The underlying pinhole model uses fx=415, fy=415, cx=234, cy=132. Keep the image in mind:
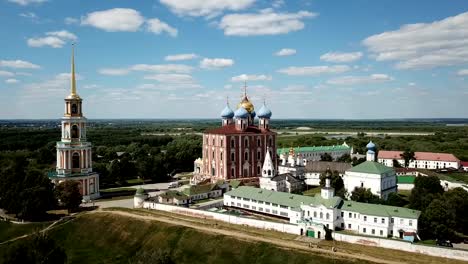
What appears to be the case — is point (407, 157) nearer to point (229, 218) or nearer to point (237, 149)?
point (237, 149)

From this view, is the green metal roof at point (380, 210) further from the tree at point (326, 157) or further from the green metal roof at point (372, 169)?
the tree at point (326, 157)

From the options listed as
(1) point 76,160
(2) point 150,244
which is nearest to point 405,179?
(2) point 150,244

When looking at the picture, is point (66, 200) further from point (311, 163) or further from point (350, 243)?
point (311, 163)

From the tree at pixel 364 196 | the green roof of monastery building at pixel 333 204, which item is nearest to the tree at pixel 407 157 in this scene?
the tree at pixel 364 196

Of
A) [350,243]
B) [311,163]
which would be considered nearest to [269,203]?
[350,243]

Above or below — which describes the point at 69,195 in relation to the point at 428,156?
below
